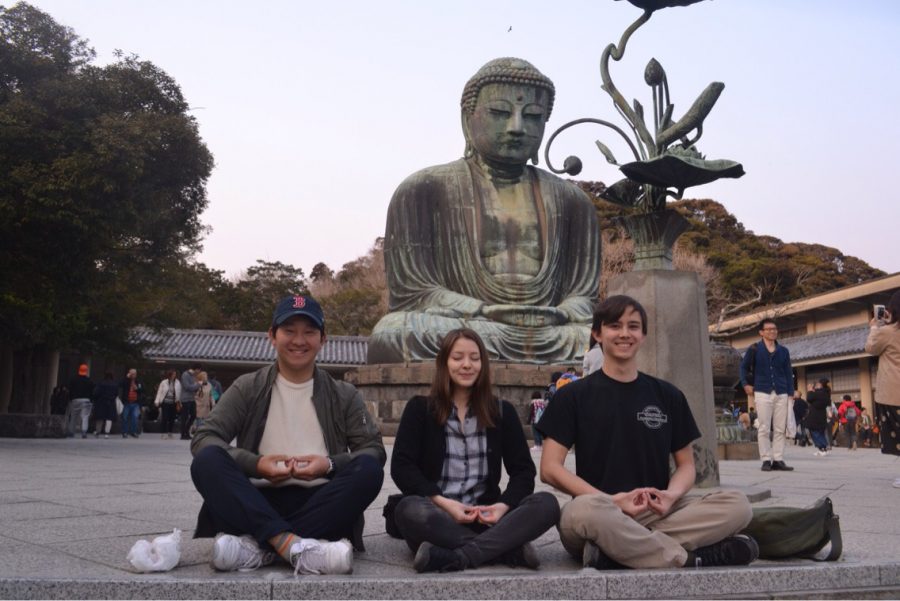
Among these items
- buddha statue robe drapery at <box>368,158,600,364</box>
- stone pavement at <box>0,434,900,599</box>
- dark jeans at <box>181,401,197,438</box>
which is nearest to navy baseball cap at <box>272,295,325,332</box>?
stone pavement at <box>0,434,900,599</box>

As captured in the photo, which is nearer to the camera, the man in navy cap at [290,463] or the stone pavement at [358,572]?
the stone pavement at [358,572]

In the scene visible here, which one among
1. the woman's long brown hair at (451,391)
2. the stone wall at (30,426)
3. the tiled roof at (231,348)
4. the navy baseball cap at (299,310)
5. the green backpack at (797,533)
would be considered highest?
the tiled roof at (231,348)

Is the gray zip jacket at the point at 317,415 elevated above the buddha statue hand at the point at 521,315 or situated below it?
below

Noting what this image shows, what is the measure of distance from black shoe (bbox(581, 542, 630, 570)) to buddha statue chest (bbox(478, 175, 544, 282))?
9391mm

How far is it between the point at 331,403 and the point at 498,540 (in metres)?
0.95

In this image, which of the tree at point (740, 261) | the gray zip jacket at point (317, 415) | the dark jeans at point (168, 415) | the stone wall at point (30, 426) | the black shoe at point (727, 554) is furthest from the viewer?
the tree at point (740, 261)

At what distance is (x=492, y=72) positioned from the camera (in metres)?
12.8

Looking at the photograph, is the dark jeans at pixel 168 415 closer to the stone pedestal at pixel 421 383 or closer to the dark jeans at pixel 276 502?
the stone pedestal at pixel 421 383

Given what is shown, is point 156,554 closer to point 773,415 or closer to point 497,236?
point 773,415

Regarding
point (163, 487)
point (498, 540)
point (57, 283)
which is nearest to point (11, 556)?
point (498, 540)

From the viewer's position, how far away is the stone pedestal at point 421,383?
1152 cm

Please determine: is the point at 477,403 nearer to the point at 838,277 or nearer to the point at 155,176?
the point at 155,176

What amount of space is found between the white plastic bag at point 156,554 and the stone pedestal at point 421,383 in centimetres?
816

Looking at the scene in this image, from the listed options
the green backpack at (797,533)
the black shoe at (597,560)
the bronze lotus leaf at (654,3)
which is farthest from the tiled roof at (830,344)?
the black shoe at (597,560)
